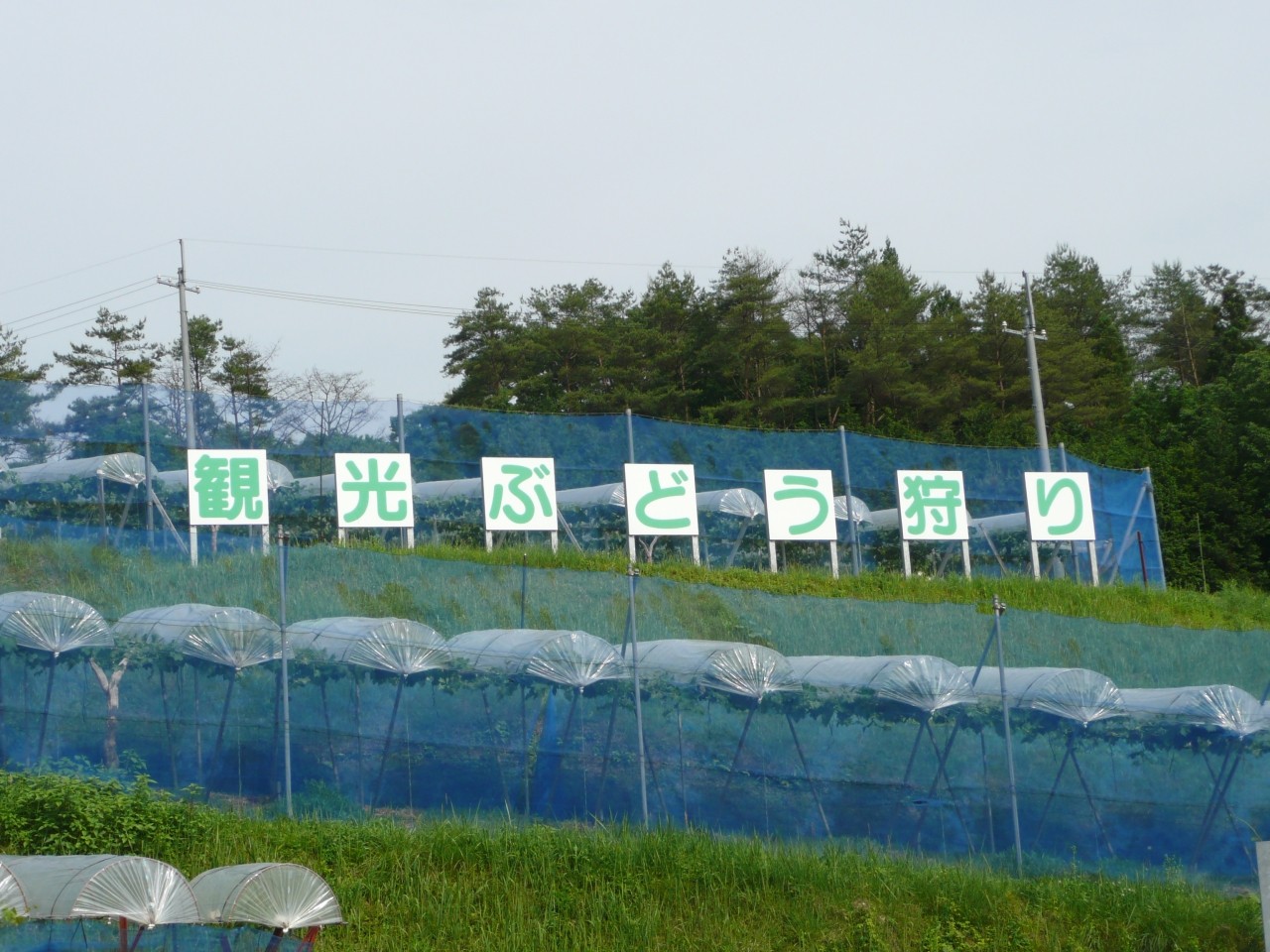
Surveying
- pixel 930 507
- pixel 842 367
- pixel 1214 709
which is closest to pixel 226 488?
pixel 930 507

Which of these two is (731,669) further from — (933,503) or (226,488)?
(933,503)

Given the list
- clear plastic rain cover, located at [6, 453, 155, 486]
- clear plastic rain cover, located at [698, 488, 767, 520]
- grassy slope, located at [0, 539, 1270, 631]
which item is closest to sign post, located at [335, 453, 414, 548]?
grassy slope, located at [0, 539, 1270, 631]

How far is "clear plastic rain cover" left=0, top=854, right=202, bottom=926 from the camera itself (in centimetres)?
783

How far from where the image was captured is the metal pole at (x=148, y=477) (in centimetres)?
1872

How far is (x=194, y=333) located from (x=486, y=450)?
2500 centimetres

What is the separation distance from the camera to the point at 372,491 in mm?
20281

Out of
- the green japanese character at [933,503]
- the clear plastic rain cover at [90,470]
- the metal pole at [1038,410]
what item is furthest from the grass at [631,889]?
the metal pole at [1038,410]

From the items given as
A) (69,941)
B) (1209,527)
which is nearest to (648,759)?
(69,941)

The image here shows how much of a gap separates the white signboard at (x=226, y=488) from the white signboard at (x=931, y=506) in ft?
29.3

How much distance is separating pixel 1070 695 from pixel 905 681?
1.21m

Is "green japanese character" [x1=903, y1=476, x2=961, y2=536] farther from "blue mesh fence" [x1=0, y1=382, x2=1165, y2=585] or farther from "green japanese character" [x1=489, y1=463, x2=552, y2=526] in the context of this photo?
"green japanese character" [x1=489, y1=463, x2=552, y2=526]

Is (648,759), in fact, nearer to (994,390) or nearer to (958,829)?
(958,829)

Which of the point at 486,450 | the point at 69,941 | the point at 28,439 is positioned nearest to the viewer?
the point at 69,941

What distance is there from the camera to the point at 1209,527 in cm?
3609
